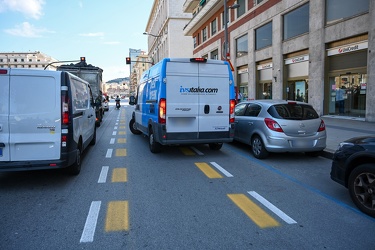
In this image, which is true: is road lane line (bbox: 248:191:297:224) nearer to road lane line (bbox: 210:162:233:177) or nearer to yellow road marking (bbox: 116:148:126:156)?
road lane line (bbox: 210:162:233:177)

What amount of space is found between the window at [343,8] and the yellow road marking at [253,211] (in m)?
13.3

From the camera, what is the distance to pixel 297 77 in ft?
62.0

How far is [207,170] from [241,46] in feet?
73.7

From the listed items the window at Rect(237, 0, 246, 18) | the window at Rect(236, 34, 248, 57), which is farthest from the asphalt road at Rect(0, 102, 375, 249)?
the window at Rect(237, 0, 246, 18)

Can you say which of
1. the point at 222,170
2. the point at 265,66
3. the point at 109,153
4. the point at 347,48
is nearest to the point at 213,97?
the point at 222,170

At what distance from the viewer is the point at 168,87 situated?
24.0 ft

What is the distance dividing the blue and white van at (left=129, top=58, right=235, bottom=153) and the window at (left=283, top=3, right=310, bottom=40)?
500 inches

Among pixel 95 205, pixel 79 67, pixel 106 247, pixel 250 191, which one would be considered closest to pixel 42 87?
pixel 95 205

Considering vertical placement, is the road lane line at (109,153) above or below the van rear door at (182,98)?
below

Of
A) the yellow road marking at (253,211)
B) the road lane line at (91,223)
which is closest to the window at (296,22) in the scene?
the yellow road marking at (253,211)

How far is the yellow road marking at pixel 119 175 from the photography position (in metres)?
5.75

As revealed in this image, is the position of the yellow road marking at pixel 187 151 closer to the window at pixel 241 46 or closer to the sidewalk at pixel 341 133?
the sidewalk at pixel 341 133

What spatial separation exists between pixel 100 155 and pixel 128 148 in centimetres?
124

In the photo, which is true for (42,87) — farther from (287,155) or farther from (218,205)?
(287,155)
